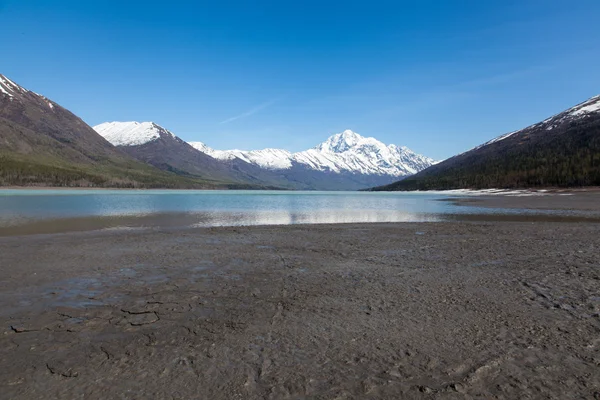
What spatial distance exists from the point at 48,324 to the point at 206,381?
6040mm

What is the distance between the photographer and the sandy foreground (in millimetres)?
6883

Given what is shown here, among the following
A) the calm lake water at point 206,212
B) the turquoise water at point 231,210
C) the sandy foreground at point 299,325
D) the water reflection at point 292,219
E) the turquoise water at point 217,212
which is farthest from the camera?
the turquoise water at point 231,210

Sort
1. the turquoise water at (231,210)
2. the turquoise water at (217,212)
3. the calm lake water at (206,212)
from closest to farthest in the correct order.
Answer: the calm lake water at (206,212) < the turquoise water at (217,212) < the turquoise water at (231,210)

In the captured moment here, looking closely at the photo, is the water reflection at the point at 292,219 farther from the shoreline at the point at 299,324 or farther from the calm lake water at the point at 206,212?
the shoreline at the point at 299,324

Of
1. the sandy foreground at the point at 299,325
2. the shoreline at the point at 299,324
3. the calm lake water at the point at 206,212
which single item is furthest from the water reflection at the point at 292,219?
the shoreline at the point at 299,324

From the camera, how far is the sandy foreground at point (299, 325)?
6883 mm

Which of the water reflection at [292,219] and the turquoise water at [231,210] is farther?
the turquoise water at [231,210]

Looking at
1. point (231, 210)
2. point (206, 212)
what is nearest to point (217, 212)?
point (206, 212)

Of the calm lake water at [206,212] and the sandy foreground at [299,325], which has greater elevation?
the calm lake water at [206,212]

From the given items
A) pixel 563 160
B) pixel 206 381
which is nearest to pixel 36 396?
pixel 206 381

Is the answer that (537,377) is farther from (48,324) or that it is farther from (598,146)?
(598,146)

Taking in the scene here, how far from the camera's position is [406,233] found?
29.8m

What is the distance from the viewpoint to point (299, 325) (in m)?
10.1

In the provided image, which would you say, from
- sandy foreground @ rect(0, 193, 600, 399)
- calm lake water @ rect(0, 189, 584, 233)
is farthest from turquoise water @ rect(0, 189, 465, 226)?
sandy foreground @ rect(0, 193, 600, 399)
